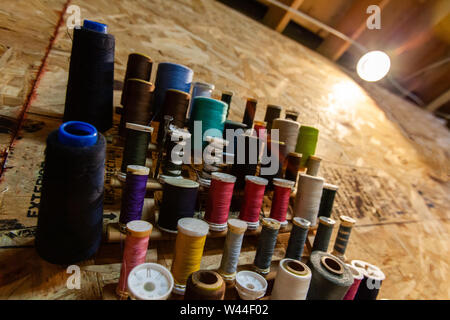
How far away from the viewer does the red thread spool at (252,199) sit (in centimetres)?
153

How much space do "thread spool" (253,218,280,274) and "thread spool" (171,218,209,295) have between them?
41 cm

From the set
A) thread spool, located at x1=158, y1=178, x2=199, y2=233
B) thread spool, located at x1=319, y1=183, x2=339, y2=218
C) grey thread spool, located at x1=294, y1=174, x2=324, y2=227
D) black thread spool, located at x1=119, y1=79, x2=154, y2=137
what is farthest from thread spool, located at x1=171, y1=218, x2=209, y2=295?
thread spool, located at x1=319, y1=183, x2=339, y2=218

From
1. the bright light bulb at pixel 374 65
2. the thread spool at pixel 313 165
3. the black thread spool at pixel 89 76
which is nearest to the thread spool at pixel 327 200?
the thread spool at pixel 313 165

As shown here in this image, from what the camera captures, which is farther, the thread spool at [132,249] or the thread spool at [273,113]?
the thread spool at [273,113]

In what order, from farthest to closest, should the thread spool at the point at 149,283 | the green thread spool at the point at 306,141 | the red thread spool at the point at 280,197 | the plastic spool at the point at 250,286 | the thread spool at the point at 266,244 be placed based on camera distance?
the green thread spool at the point at 306,141 → the red thread spool at the point at 280,197 → the thread spool at the point at 266,244 → the plastic spool at the point at 250,286 → the thread spool at the point at 149,283

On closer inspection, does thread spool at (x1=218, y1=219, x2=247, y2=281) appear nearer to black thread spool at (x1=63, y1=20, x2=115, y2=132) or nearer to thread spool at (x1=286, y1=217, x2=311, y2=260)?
thread spool at (x1=286, y1=217, x2=311, y2=260)

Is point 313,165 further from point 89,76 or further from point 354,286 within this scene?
point 89,76

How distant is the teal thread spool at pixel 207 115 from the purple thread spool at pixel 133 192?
666 mm

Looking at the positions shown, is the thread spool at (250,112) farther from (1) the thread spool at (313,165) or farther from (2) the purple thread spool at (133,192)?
(2) the purple thread spool at (133,192)

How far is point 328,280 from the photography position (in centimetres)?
127

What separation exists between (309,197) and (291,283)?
0.77m
